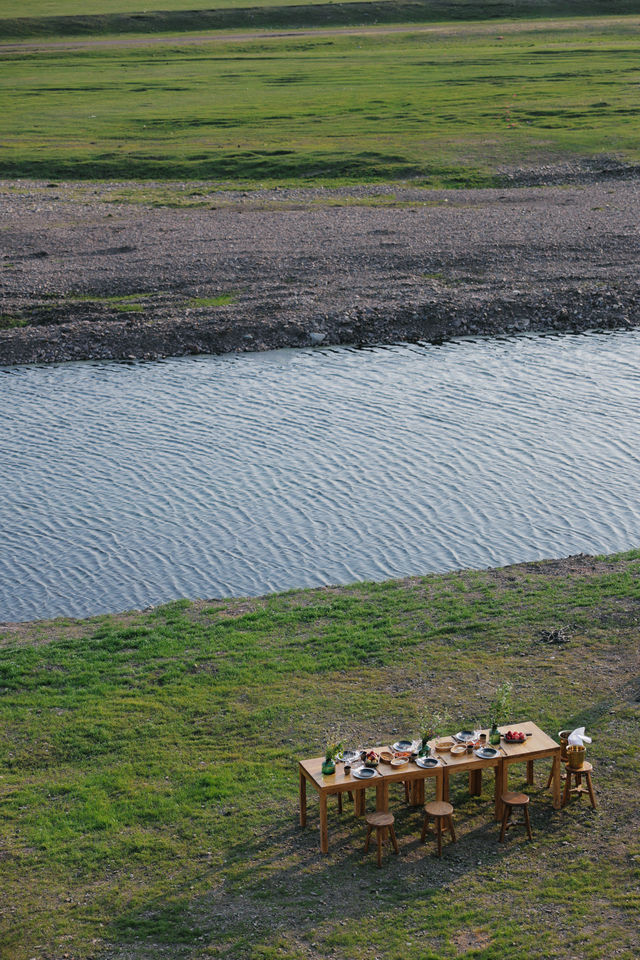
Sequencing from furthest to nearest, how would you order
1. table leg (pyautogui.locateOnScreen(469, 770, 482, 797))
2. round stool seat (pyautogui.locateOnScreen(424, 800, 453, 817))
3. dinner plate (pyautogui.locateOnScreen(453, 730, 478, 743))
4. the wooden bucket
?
table leg (pyautogui.locateOnScreen(469, 770, 482, 797)), dinner plate (pyautogui.locateOnScreen(453, 730, 478, 743)), the wooden bucket, round stool seat (pyautogui.locateOnScreen(424, 800, 453, 817))

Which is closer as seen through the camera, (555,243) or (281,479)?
(281,479)

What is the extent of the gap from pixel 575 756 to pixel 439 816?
251 centimetres

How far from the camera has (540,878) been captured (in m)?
15.1

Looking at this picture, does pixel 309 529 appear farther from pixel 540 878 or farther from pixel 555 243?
pixel 555 243

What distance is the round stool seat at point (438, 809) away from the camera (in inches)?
612

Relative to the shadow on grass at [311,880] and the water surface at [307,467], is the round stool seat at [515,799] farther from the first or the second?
the water surface at [307,467]

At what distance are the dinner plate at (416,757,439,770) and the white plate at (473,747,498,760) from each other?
0.74m

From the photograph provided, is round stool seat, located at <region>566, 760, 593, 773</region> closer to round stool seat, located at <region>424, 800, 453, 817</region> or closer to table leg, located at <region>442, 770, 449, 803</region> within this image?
table leg, located at <region>442, 770, 449, 803</region>

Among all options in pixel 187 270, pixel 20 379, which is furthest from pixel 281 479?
pixel 187 270

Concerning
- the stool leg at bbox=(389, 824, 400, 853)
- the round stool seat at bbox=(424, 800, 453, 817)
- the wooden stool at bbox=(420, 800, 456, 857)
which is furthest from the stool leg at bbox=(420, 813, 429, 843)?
the stool leg at bbox=(389, 824, 400, 853)

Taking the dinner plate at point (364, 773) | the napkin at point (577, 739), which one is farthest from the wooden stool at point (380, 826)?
the napkin at point (577, 739)

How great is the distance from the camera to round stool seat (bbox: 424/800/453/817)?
15.5 metres

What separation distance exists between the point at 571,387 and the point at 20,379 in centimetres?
2093

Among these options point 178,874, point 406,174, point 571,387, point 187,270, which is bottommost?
A: point 178,874
